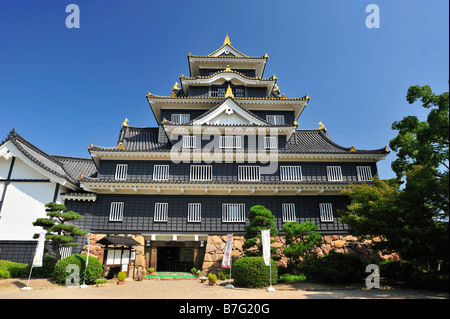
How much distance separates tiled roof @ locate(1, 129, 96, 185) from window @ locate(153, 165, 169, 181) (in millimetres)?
5880

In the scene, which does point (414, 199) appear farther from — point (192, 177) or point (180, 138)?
point (180, 138)

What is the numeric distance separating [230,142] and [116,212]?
409 inches

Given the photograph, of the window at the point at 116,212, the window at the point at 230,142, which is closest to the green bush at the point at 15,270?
the window at the point at 116,212

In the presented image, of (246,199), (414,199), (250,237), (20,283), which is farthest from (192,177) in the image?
(414,199)

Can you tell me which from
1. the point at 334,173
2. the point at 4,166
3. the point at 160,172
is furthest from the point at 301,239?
the point at 4,166

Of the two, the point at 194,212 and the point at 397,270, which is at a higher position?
the point at 194,212

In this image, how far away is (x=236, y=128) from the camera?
2188cm

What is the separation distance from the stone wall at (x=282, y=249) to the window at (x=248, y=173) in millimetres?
4600

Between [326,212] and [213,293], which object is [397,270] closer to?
[326,212]

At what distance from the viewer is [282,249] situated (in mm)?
19344

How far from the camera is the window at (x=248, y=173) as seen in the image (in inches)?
838

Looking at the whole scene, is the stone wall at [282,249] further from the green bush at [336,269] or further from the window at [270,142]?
the window at [270,142]

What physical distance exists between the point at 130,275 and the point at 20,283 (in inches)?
230
